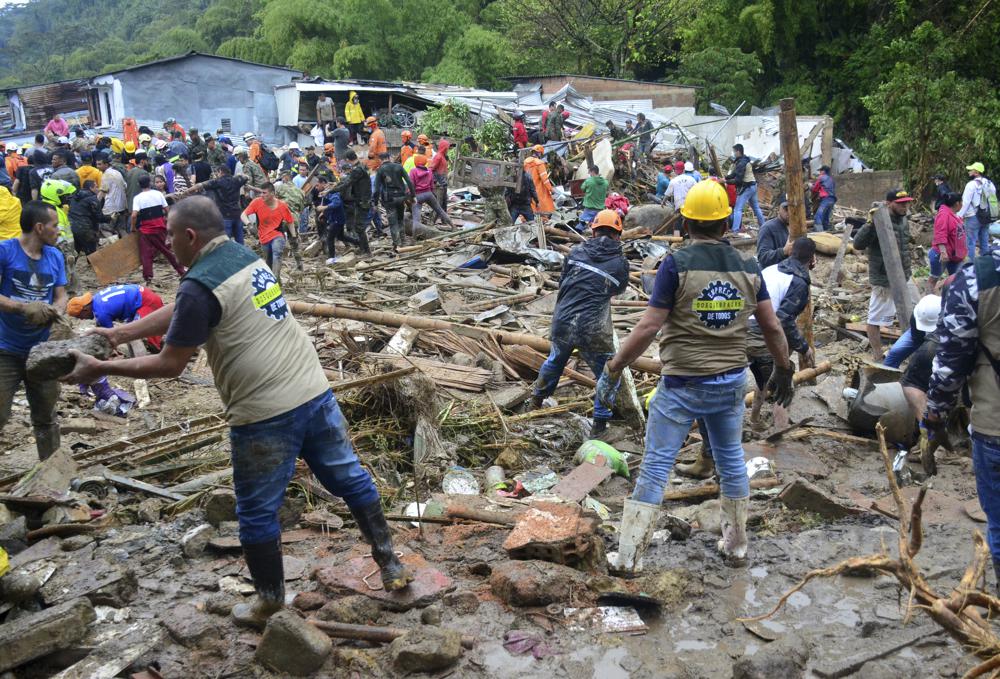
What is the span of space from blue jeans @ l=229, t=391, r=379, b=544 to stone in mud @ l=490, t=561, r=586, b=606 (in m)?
0.97

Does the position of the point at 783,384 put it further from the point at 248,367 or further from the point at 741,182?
the point at 741,182

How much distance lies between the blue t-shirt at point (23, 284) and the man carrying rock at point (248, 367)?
7.06 ft

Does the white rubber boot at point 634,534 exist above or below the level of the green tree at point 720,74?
below

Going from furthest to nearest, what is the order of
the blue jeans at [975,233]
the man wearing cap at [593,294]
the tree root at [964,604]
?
1. the blue jeans at [975,233]
2. the man wearing cap at [593,294]
3. the tree root at [964,604]

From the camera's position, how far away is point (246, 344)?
353cm

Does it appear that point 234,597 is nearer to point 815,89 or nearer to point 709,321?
point 709,321

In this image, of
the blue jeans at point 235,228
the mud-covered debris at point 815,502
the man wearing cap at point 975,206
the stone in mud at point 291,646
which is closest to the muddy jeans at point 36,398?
the stone in mud at point 291,646

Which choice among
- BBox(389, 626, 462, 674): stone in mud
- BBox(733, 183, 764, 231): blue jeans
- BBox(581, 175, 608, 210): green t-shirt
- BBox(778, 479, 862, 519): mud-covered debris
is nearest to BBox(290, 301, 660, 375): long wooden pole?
BBox(778, 479, 862, 519): mud-covered debris

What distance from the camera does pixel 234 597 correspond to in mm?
4133

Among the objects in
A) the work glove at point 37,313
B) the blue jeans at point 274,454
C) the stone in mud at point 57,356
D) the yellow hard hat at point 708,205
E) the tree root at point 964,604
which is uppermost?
the yellow hard hat at point 708,205

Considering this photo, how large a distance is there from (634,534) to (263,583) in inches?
72.0

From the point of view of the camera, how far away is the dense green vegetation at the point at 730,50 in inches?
827

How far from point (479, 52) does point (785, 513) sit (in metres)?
39.8

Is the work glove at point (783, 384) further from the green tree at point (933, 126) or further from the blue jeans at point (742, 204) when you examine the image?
the green tree at point (933, 126)
